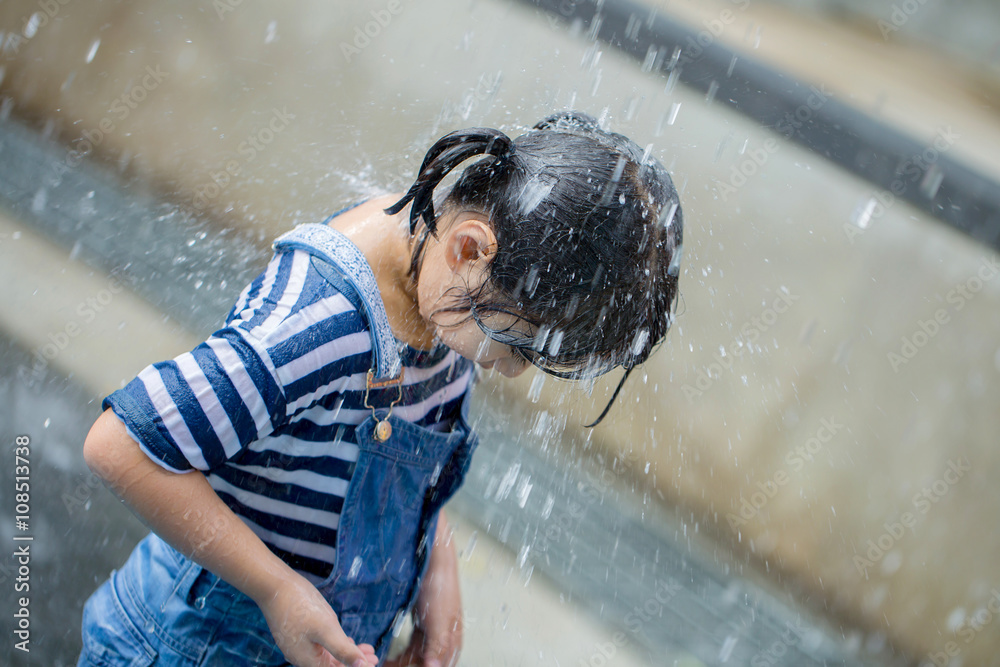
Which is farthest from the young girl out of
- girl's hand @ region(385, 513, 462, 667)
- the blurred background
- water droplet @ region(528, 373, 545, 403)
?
water droplet @ region(528, 373, 545, 403)

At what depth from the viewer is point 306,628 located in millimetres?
676

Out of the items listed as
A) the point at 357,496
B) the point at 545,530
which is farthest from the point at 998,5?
the point at 357,496

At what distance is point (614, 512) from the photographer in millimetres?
1566

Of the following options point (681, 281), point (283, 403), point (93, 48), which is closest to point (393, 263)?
point (283, 403)

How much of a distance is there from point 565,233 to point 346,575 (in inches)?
16.2

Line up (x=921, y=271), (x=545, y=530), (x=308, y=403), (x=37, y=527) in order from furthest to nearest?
(x=545, y=530) < (x=921, y=271) < (x=37, y=527) < (x=308, y=403)

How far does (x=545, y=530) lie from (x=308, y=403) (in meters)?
0.95

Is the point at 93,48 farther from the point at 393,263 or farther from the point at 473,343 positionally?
the point at 473,343

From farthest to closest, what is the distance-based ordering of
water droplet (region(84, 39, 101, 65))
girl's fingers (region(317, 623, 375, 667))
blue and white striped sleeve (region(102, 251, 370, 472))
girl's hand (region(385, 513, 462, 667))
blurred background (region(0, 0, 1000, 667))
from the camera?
water droplet (region(84, 39, 101, 65)) → blurred background (region(0, 0, 1000, 667)) → girl's hand (region(385, 513, 462, 667)) → girl's fingers (region(317, 623, 375, 667)) → blue and white striped sleeve (region(102, 251, 370, 472))

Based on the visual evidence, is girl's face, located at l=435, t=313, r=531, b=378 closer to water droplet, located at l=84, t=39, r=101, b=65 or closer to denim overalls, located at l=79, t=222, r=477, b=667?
denim overalls, located at l=79, t=222, r=477, b=667

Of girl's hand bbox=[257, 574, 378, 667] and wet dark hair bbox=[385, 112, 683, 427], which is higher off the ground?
wet dark hair bbox=[385, 112, 683, 427]

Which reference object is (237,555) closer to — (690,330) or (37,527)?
(37,527)

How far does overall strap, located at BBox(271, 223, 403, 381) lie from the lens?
2.20 ft

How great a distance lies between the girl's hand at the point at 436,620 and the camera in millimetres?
915
